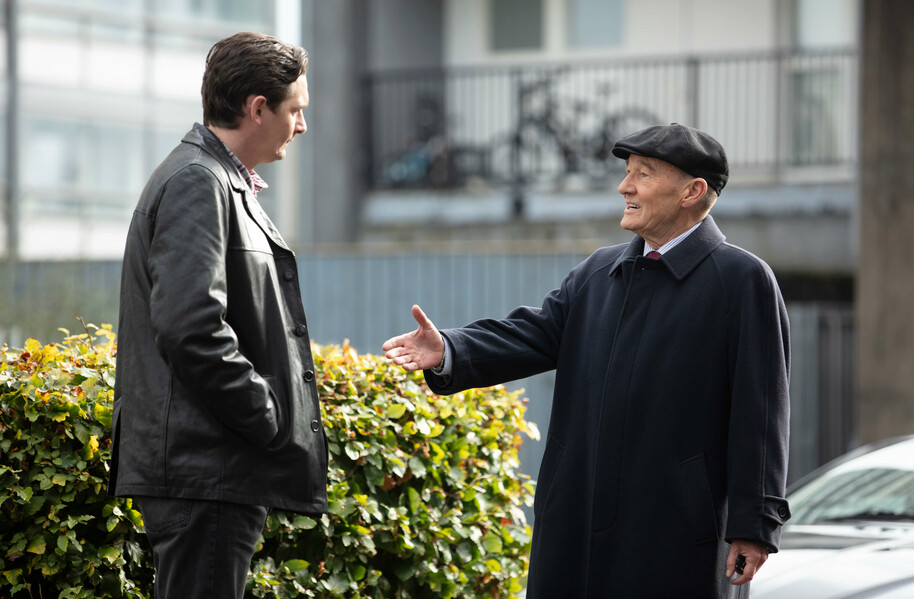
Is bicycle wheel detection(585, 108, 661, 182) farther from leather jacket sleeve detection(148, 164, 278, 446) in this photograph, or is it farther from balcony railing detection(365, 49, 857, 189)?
leather jacket sleeve detection(148, 164, 278, 446)

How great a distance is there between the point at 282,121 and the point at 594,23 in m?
12.5

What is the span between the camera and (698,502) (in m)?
3.12

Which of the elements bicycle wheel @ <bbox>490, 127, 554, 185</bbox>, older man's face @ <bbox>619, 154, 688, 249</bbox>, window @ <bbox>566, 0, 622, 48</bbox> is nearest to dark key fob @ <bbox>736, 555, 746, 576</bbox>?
Result: older man's face @ <bbox>619, 154, 688, 249</bbox>

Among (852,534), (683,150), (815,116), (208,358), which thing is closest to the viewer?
(208,358)

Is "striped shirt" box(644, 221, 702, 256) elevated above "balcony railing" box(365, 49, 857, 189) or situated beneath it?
situated beneath

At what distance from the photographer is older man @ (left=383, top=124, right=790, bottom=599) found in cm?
312

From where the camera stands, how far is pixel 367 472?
3.92 metres

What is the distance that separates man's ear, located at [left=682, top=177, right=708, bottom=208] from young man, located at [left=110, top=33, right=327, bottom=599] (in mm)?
1102

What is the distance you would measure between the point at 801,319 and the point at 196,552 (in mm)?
9647

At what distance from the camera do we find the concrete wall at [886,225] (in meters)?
10.6

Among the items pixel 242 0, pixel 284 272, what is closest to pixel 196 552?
pixel 284 272

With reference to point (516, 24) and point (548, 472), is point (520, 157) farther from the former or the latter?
point (548, 472)

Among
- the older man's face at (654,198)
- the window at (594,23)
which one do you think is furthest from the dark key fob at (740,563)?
the window at (594,23)

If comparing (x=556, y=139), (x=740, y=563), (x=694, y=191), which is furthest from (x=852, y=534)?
(x=556, y=139)
